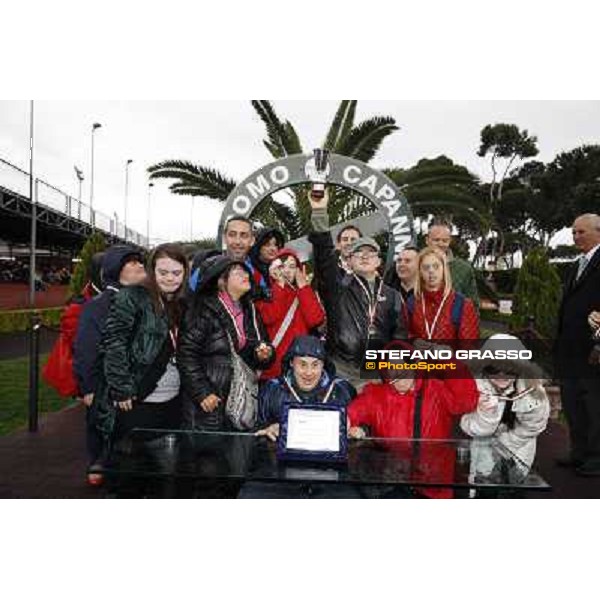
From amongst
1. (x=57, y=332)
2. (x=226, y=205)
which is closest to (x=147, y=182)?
(x=226, y=205)

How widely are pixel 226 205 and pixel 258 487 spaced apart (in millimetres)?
1492

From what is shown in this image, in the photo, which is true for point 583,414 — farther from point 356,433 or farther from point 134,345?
point 134,345

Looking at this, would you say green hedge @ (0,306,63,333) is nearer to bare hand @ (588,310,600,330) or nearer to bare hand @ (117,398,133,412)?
bare hand @ (117,398,133,412)

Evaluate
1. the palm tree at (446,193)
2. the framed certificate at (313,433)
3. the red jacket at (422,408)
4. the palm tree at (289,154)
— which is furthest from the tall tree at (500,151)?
the framed certificate at (313,433)

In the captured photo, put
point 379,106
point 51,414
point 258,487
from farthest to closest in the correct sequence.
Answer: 1. point 51,414
2. point 379,106
3. point 258,487

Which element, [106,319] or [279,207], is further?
[279,207]

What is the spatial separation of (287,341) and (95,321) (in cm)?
97

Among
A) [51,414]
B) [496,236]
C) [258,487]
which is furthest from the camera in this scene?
[51,414]

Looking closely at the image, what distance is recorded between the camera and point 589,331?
3.27m

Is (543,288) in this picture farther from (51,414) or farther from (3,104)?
(51,414)

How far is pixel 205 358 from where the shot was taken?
3133 mm

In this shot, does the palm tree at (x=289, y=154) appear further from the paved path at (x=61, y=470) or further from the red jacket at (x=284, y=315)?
the paved path at (x=61, y=470)

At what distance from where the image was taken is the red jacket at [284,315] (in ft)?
10.8

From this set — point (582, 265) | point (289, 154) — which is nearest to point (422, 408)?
point (582, 265)
